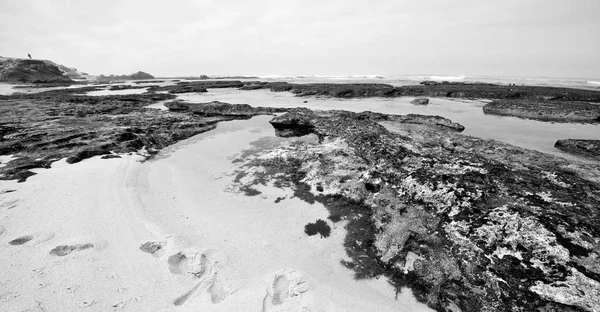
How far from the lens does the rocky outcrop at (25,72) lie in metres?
51.4

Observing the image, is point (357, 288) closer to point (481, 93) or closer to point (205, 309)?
point (205, 309)

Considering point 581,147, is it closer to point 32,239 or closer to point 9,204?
point 32,239

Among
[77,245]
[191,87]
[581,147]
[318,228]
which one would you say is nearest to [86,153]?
[77,245]

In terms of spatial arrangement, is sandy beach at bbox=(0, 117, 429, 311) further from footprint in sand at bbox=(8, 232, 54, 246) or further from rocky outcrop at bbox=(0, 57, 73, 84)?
rocky outcrop at bbox=(0, 57, 73, 84)

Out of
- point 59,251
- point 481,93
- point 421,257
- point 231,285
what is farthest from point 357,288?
point 481,93

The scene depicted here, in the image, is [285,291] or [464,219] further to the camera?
[464,219]

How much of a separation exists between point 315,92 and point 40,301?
2659cm

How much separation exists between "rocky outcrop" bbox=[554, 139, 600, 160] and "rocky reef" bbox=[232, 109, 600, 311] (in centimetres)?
266

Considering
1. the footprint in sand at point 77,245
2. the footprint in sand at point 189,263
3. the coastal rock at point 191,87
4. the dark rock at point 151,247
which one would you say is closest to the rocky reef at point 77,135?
the footprint in sand at point 77,245

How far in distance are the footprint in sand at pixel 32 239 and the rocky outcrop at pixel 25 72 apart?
230 feet

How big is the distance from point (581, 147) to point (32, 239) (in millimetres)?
13468

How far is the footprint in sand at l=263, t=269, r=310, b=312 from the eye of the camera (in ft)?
9.14

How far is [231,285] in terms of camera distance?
3.05 meters

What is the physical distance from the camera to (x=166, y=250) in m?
3.56
